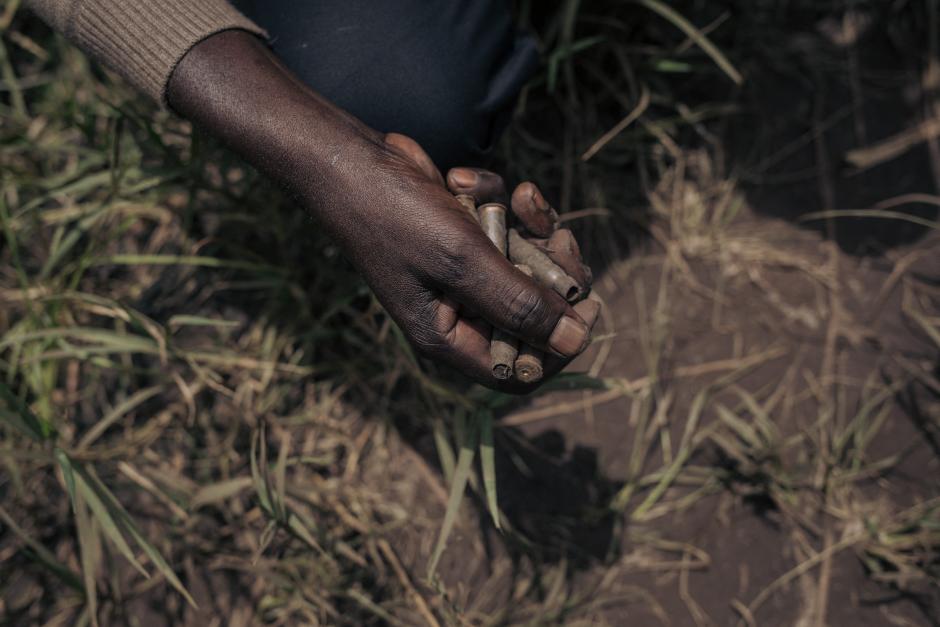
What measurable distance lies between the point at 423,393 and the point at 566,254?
525 millimetres

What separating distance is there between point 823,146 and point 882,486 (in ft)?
2.60

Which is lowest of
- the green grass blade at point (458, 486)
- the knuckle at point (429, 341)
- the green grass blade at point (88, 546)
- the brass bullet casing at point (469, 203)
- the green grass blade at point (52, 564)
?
the green grass blade at point (52, 564)

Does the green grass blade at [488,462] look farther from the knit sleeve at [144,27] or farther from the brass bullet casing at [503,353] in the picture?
the knit sleeve at [144,27]

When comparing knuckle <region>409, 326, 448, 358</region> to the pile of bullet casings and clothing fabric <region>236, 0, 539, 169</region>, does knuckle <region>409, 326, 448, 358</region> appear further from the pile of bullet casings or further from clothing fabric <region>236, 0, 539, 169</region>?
clothing fabric <region>236, 0, 539, 169</region>

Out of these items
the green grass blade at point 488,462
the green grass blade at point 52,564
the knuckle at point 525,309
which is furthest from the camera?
the green grass blade at point 52,564

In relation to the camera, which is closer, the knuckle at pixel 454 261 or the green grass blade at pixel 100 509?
the knuckle at pixel 454 261

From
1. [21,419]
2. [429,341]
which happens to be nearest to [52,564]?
[21,419]

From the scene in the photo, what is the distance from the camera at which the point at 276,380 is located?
154 cm

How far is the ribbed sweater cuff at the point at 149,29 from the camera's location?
1101 mm

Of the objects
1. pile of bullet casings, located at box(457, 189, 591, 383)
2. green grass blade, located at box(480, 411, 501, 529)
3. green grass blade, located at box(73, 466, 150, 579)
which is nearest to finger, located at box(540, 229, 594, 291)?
pile of bullet casings, located at box(457, 189, 591, 383)

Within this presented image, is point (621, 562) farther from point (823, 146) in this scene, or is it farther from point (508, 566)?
point (823, 146)

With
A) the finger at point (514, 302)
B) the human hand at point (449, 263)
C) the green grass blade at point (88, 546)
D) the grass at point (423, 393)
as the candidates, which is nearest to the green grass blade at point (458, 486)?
the grass at point (423, 393)

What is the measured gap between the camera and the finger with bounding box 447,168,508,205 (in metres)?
1.11

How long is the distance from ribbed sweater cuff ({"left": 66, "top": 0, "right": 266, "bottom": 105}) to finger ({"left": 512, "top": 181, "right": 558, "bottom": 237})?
20.2 inches
